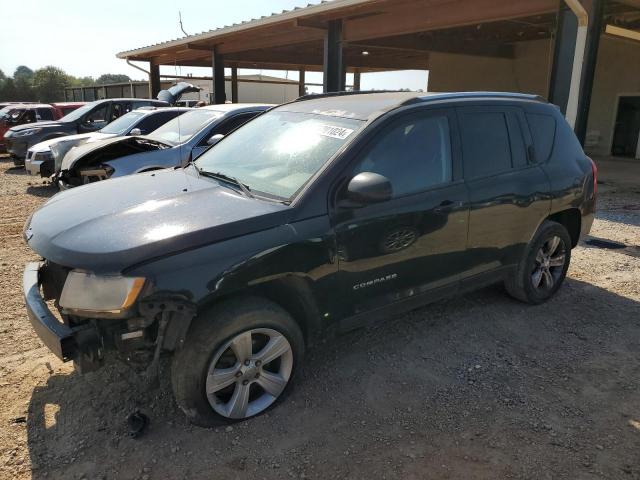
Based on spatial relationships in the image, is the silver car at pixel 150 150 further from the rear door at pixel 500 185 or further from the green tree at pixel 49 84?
the green tree at pixel 49 84

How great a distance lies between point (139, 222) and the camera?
271cm

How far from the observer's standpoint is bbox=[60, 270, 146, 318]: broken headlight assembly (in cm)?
237

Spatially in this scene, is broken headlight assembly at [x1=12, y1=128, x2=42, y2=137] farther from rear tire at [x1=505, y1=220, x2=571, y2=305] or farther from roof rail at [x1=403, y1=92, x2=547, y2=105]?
rear tire at [x1=505, y1=220, x2=571, y2=305]

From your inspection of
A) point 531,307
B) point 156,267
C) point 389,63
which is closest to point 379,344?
point 531,307

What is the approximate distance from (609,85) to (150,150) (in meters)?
15.9

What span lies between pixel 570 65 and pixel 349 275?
26.3ft

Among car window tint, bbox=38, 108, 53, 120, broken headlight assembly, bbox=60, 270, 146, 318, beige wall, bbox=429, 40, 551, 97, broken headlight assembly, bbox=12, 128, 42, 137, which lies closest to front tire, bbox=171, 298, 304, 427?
broken headlight assembly, bbox=60, 270, 146, 318

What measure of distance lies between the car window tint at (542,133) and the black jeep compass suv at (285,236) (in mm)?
20

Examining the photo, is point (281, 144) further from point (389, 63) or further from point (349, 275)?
point (389, 63)

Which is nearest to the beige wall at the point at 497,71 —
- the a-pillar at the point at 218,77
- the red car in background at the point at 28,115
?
the a-pillar at the point at 218,77

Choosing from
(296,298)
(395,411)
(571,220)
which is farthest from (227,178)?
(571,220)

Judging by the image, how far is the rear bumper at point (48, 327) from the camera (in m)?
2.49

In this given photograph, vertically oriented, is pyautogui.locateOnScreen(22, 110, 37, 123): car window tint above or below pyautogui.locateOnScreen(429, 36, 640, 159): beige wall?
below

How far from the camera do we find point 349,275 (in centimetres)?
301
